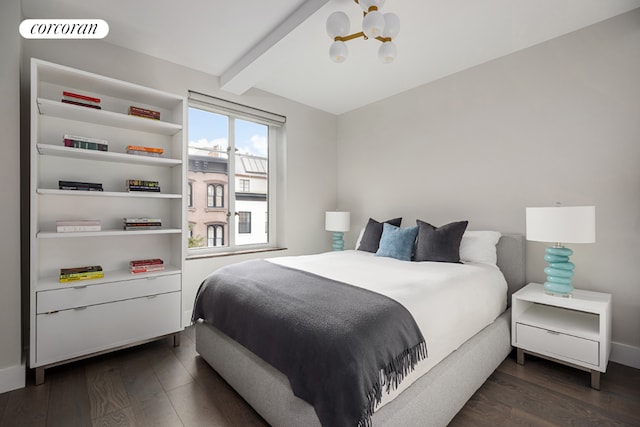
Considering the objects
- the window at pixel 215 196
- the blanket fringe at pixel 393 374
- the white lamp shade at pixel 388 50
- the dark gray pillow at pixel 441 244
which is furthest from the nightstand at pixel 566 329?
the window at pixel 215 196

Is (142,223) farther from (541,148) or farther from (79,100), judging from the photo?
(541,148)

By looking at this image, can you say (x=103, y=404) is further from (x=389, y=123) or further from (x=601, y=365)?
(x=389, y=123)

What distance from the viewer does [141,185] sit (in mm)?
2539

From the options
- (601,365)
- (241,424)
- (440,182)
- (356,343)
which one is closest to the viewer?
(356,343)

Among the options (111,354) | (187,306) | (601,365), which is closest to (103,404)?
(111,354)

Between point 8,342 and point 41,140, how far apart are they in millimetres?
1469

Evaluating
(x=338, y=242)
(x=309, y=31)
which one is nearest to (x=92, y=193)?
(x=309, y=31)

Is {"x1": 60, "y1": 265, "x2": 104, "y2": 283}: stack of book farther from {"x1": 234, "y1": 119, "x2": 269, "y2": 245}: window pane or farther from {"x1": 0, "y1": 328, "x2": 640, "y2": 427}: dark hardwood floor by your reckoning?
{"x1": 234, "y1": 119, "x2": 269, "y2": 245}: window pane

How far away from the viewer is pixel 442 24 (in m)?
2.32

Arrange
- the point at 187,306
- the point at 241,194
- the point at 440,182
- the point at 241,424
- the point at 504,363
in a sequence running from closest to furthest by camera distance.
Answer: the point at 241,424
the point at 504,363
the point at 187,306
the point at 440,182
the point at 241,194

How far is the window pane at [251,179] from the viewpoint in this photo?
3.64m

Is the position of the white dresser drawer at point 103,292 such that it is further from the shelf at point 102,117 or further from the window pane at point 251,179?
the shelf at point 102,117

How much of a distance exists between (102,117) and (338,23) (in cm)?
198

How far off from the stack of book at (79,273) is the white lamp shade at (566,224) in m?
3.29
